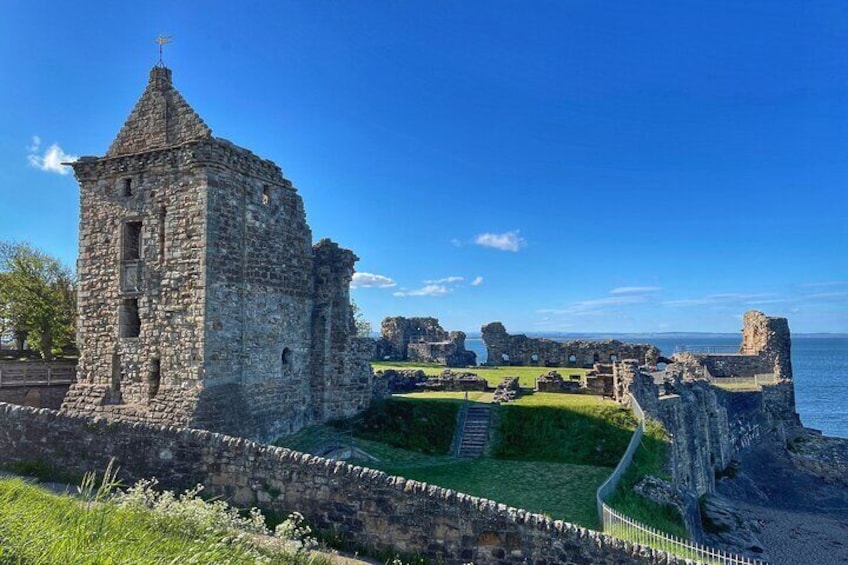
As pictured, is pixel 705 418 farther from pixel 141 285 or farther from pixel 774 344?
pixel 141 285

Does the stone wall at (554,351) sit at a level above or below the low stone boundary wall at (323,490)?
above

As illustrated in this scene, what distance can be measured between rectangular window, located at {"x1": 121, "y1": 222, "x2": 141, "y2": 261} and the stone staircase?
45.3 ft

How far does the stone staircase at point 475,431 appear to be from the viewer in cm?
2128

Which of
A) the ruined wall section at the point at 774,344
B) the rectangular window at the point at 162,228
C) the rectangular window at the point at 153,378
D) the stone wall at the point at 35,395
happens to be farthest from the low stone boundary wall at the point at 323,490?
the ruined wall section at the point at 774,344

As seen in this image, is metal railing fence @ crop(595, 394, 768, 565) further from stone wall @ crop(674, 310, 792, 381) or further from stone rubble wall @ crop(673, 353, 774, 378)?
stone rubble wall @ crop(673, 353, 774, 378)

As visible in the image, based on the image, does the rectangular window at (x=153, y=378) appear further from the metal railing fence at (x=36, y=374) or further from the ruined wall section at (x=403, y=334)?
the ruined wall section at (x=403, y=334)

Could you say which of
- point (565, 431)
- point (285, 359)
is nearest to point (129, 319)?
point (285, 359)

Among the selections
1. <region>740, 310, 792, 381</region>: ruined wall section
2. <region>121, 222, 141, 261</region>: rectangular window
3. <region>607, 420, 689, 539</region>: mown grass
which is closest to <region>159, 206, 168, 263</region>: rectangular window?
<region>121, 222, 141, 261</region>: rectangular window

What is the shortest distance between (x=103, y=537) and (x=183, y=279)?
1083 centimetres

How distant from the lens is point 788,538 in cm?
2669

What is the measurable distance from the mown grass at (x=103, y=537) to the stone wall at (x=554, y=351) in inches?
1517

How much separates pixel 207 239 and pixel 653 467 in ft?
57.8

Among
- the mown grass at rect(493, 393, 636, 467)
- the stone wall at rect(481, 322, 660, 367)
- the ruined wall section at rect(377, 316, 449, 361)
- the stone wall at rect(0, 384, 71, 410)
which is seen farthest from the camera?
the ruined wall section at rect(377, 316, 449, 361)

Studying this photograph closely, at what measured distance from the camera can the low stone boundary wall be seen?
955 cm
